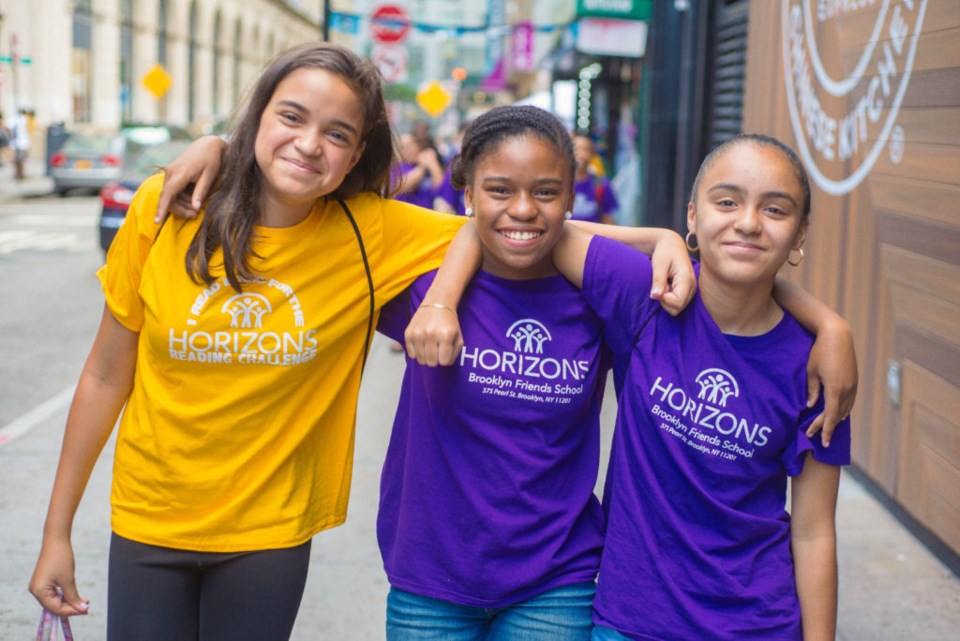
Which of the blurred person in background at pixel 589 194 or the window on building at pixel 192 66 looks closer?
the blurred person in background at pixel 589 194

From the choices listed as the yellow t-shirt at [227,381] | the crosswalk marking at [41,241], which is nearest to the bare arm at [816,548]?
the yellow t-shirt at [227,381]

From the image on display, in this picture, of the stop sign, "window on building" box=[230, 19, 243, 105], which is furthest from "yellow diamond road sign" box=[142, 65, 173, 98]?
"window on building" box=[230, 19, 243, 105]

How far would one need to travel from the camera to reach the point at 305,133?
7.45ft

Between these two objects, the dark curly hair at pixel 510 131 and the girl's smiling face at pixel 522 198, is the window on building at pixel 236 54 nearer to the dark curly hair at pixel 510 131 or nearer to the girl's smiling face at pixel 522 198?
the dark curly hair at pixel 510 131

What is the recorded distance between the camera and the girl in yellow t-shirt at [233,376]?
2244 millimetres

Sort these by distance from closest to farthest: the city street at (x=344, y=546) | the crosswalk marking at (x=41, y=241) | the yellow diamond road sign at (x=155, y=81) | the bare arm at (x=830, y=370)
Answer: the bare arm at (x=830, y=370)
the city street at (x=344, y=546)
the crosswalk marking at (x=41, y=241)
the yellow diamond road sign at (x=155, y=81)

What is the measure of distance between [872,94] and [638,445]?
3.69 meters

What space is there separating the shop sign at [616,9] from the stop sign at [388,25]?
5.91 meters

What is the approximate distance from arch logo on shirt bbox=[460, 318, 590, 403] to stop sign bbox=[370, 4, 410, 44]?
16101 millimetres

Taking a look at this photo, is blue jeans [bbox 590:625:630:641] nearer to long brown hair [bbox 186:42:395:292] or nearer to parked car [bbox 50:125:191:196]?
long brown hair [bbox 186:42:395:292]

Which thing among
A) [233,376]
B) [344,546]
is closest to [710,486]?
[233,376]

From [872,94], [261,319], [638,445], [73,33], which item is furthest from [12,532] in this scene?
[73,33]

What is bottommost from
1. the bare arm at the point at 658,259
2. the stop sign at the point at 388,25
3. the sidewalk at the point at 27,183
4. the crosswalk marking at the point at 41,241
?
the crosswalk marking at the point at 41,241

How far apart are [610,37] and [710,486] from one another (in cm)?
1124
